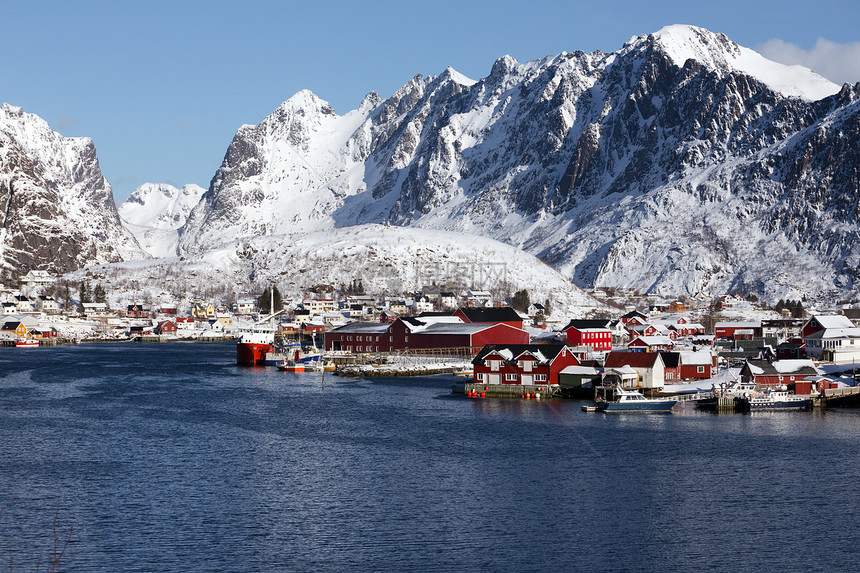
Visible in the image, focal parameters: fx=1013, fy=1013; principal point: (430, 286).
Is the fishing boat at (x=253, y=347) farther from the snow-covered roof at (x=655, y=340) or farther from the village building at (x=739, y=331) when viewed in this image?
the village building at (x=739, y=331)

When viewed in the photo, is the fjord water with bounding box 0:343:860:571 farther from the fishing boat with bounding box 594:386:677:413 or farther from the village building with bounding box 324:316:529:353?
the village building with bounding box 324:316:529:353

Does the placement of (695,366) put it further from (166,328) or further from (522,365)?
(166,328)

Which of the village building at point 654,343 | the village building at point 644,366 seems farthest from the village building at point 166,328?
the village building at point 644,366

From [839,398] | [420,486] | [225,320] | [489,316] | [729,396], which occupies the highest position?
[225,320]

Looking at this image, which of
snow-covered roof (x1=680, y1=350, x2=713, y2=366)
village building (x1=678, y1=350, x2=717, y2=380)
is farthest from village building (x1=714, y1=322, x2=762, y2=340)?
village building (x1=678, y1=350, x2=717, y2=380)

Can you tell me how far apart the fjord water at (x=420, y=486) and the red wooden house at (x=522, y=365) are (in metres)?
7.16

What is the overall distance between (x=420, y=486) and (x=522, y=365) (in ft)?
127

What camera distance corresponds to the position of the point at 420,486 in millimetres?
46500

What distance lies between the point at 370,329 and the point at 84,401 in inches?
2312

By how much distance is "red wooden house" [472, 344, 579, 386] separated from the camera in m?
83.7

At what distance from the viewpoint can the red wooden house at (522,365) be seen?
83.7m

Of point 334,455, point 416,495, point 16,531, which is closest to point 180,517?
point 16,531

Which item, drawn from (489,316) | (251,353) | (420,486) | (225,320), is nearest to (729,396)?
(420,486)

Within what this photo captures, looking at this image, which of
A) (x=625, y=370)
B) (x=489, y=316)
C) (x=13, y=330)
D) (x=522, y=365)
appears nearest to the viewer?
(x=625, y=370)
